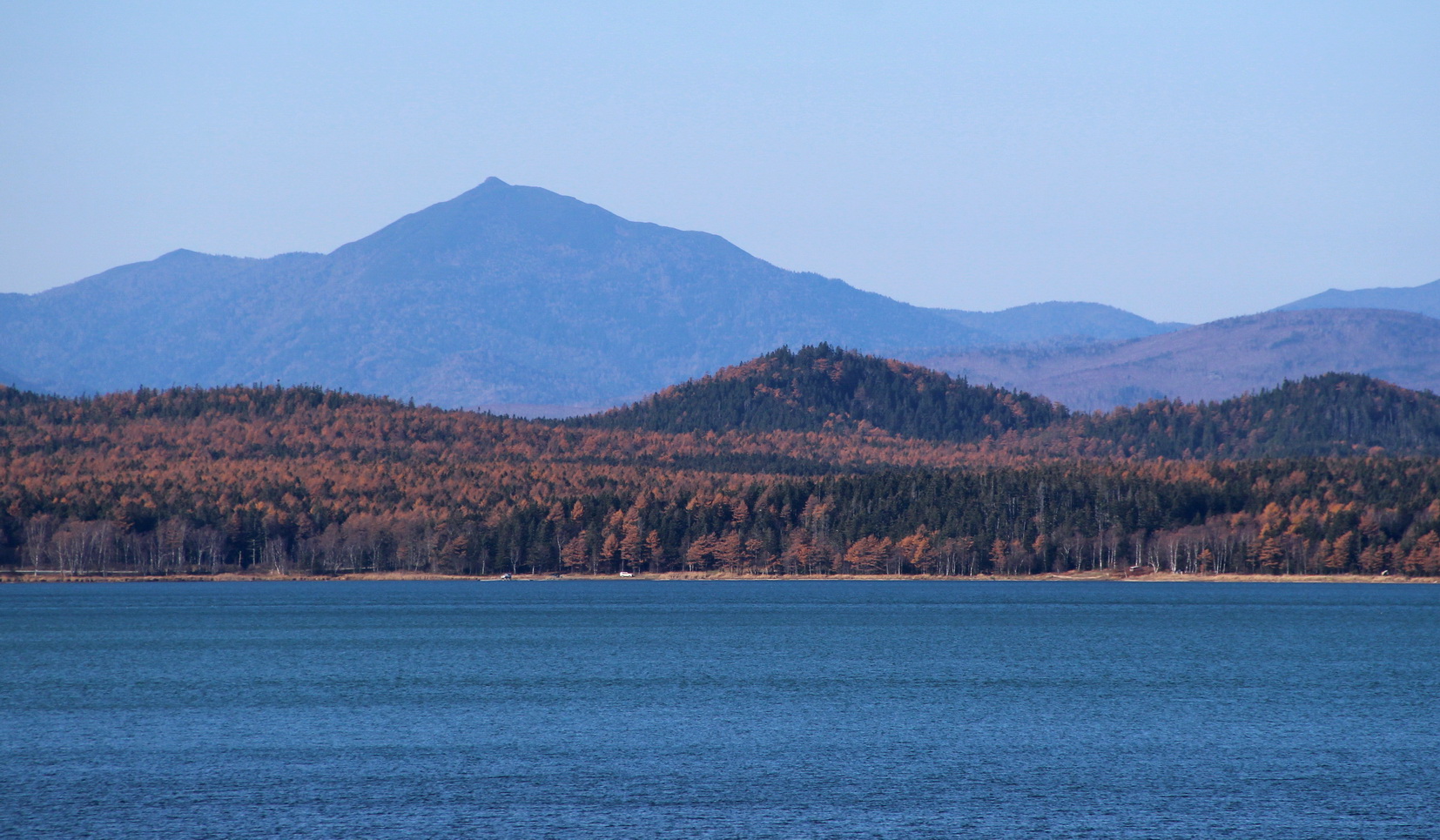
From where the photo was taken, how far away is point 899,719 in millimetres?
86312

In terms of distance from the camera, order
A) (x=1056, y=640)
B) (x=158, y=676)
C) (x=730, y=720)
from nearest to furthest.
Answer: (x=730, y=720) < (x=158, y=676) < (x=1056, y=640)

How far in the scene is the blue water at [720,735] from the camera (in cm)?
5953

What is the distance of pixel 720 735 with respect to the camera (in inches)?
3164

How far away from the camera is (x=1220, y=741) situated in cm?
7806

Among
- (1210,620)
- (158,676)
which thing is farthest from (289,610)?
(1210,620)

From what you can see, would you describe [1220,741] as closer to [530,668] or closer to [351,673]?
[530,668]

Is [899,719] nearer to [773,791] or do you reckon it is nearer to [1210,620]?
[773,791]

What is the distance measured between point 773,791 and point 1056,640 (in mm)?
82545

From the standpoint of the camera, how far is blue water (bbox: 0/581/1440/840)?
59531 millimetres

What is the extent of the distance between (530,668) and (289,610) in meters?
84.5

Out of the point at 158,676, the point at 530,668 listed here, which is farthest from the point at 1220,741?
the point at 158,676

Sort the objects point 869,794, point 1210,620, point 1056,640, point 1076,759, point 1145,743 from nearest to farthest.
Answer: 1. point 869,794
2. point 1076,759
3. point 1145,743
4. point 1056,640
5. point 1210,620

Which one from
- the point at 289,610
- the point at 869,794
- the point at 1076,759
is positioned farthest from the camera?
the point at 289,610

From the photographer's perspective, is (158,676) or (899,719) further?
(158,676)
